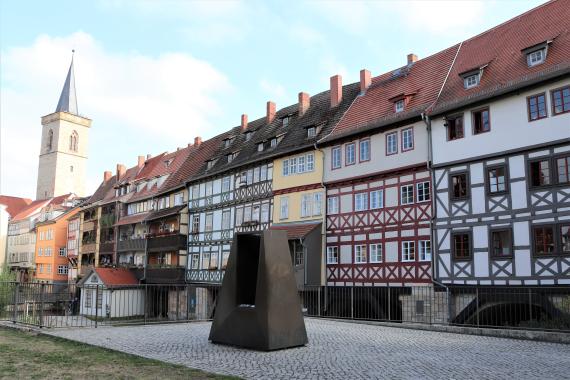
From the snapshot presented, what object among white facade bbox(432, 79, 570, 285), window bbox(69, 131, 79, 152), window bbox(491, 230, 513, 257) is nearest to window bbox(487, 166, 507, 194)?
white facade bbox(432, 79, 570, 285)

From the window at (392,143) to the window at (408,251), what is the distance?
4.52m

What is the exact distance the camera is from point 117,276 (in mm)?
48625

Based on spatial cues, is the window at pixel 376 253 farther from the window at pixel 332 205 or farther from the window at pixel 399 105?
the window at pixel 399 105

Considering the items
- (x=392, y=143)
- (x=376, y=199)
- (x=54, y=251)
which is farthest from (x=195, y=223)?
(x=54, y=251)

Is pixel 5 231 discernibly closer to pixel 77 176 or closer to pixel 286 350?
pixel 77 176

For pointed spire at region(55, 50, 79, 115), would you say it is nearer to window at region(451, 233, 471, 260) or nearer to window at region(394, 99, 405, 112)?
window at region(394, 99, 405, 112)

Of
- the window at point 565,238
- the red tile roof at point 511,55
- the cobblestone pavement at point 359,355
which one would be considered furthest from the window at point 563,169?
the cobblestone pavement at point 359,355

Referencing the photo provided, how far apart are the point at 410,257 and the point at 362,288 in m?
2.69

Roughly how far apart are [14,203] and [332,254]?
277 ft

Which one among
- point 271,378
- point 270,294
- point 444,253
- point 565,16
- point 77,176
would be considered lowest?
point 271,378

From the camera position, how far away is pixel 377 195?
27953 millimetres

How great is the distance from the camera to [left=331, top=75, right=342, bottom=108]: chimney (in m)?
34.0

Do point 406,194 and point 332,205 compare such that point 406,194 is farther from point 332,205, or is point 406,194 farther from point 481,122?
point 332,205

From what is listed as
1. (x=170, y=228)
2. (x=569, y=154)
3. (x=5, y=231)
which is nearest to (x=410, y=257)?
(x=569, y=154)
